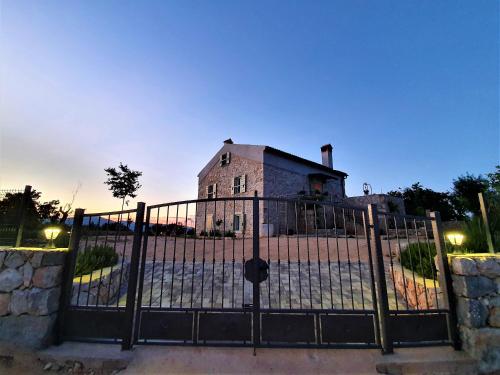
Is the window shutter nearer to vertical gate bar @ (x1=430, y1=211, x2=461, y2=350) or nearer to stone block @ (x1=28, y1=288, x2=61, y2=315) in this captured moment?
vertical gate bar @ (x1=430, y1=211, x2=461, y2=350)

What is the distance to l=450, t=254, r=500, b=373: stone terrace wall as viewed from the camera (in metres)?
2.96

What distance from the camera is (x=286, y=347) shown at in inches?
124

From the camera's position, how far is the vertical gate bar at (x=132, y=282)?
3.20 metres

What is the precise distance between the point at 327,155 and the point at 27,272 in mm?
22645

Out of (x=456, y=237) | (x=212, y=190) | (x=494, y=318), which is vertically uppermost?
(x=212, y=190)

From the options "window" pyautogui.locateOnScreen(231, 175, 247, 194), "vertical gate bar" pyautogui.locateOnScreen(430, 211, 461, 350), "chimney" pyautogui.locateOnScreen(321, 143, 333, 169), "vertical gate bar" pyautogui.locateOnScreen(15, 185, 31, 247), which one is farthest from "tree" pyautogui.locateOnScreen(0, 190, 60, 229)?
"chimney" pyautogui.locateOnScreen(321, 143, 333, 169)

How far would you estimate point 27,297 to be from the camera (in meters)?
3.16

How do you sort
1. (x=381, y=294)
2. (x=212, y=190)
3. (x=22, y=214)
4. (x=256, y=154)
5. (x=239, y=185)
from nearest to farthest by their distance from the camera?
(x=381, y=294)
(x=22, y=214)
(x=256, y=154)
(x=239, y=185)
(x=212, y=190)

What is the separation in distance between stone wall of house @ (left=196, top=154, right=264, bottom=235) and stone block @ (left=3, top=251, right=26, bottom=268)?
1281cm

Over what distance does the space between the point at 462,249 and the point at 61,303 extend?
7396mm

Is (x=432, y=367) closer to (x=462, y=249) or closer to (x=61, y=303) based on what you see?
(x=462, y=249)

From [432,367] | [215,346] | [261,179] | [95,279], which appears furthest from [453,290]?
[261,179]

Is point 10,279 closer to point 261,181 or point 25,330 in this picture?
point 25,330

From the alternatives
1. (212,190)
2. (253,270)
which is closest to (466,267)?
(253,270)
